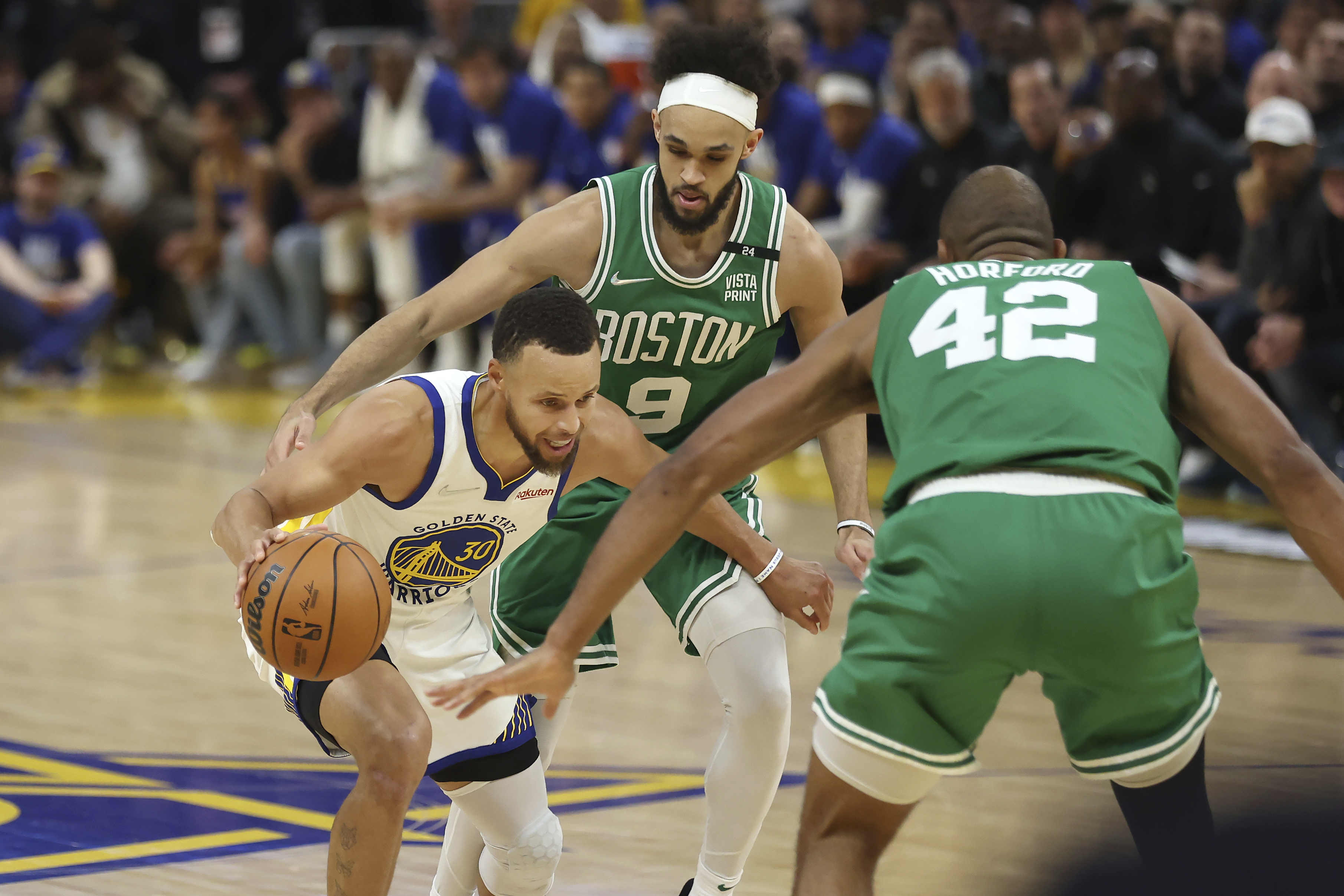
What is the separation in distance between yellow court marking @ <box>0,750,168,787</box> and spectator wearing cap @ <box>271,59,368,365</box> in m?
8.75

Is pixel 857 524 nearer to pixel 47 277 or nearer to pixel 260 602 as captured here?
pixel 260 602

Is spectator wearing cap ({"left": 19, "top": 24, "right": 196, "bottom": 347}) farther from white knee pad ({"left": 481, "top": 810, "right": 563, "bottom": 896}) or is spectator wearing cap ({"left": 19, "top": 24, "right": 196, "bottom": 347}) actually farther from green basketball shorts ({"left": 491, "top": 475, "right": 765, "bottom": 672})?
white knee pad ({"left": 481, "top": 810, "right": 563, "bottom": 896})

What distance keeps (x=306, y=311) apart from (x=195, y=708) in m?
9.04

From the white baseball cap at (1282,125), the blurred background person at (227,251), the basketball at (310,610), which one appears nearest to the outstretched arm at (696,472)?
the basketball at (310,610)

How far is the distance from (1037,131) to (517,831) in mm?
6903

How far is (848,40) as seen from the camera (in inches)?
464

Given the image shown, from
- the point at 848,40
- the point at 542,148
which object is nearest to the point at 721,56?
the point at 848,40

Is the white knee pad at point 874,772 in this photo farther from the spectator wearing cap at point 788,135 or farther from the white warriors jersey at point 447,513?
the spectator wearing cap at point 788,135

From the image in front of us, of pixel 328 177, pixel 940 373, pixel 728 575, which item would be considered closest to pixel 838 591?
pixel 728 575

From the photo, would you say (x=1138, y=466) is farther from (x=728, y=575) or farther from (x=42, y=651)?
(x=42, y=651)

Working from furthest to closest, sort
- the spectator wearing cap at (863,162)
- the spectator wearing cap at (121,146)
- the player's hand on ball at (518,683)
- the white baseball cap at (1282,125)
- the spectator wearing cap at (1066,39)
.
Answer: the spectator wearing cap at (121,146) < the spectator wearing cap at (1066,39) < the spectator wearing cap at (863,162) < the white baseball cap at (1282,125) < the player's hand on ball at (518,683)

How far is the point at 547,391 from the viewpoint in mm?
3631

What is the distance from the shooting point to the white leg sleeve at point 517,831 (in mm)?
3752

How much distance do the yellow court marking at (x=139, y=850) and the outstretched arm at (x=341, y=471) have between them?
1.22m
